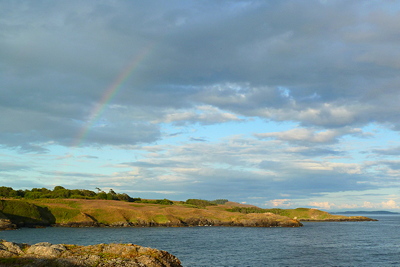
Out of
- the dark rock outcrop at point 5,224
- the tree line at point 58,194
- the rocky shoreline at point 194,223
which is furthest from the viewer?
the tree line at point 58,194

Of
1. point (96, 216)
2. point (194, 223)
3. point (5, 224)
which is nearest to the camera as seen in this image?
point (5, 224)

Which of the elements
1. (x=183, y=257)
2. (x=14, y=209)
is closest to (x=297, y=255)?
(x=183, y=257)

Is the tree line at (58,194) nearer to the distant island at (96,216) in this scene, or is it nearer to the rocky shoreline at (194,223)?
the distant island at (96,216)

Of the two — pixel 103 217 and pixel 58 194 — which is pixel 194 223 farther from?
pixel 58 194

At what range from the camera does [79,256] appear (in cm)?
3606

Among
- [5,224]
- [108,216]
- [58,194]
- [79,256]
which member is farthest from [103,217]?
[79,256]

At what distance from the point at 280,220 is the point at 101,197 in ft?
312

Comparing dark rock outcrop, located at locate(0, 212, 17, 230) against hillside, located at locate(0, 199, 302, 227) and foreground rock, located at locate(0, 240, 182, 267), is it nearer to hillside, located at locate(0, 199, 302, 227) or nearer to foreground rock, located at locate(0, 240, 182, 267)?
hillside, located at locate(0, 199, 302, 227)

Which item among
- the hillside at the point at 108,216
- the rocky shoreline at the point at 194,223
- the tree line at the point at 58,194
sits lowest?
the rocky shoreline at the point at 194,223

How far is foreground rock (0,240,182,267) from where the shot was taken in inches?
1345

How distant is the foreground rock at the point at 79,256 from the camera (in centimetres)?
3416

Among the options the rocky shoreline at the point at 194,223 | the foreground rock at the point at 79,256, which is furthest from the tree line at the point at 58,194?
the foreground rock at the point at 79,256

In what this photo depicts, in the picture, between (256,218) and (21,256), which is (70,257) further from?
(256,218)

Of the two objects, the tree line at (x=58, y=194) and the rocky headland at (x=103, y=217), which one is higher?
the tree line at (x=58, y=194)
